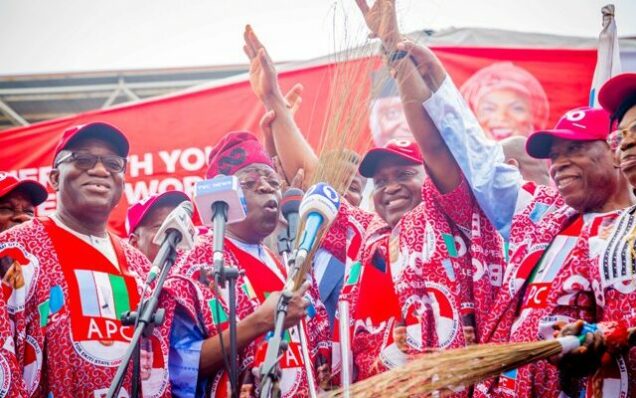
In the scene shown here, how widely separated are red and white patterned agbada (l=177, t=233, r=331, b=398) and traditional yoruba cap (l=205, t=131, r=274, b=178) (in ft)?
1.30

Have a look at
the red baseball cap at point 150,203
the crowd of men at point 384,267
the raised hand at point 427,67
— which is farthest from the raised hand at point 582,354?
the red baseball cap at point 150,203

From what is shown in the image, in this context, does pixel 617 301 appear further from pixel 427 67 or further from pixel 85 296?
pixel 85 296

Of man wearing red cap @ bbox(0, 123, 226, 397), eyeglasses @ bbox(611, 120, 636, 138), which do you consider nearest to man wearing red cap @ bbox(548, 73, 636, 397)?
eyeglasses @ bbox(611, 120, 636, 138)

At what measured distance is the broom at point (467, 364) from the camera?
11.4ft

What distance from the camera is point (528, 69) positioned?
7.09 meters

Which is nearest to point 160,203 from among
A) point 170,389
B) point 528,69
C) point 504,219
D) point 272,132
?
point 272,132

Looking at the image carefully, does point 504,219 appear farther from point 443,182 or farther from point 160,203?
point 160,203

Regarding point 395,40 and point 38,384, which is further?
point 395,40

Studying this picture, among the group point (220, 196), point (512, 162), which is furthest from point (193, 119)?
point (220, 196)

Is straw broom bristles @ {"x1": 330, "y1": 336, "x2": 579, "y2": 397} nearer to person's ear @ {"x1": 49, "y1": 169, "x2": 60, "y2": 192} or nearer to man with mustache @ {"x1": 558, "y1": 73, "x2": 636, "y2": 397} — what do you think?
man with mustache @ {"x1": 558, "y1": 73, "x2": 636, "y2": 397}

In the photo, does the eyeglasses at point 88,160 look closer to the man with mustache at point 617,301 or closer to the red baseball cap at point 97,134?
the red baseball cap at point 97,134

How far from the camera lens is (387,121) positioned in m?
6.77

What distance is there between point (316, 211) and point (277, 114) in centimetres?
197

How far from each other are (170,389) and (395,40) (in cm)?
181
